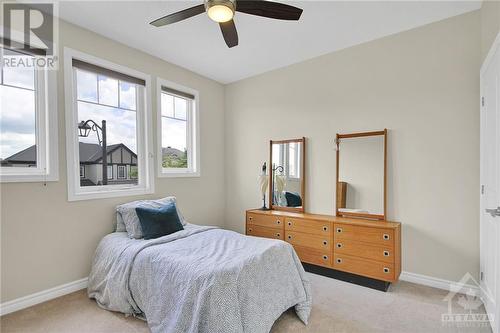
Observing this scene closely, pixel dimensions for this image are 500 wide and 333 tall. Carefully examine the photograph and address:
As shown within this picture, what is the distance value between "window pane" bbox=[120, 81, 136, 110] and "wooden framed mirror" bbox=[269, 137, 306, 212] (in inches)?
77.8

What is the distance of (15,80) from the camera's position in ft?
7.86

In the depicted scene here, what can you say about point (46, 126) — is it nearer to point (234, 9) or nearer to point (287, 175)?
point (234, 9)

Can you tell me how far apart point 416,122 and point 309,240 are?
69.3 inches

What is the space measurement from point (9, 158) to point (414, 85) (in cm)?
407

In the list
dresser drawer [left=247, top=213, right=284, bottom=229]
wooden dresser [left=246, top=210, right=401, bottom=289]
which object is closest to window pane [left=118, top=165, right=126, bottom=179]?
dresser drawer [left=247, top=213, right=284, bottom=229]

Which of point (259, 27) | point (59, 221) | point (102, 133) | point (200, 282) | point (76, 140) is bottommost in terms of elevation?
point (200, 282)

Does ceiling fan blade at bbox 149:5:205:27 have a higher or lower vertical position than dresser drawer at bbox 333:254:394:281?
higher

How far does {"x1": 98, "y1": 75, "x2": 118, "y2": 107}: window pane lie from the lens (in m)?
3.01

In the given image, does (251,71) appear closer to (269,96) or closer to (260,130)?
(269,96)

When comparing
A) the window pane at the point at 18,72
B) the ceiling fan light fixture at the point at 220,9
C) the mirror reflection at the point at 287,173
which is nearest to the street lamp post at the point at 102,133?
the window pane at the point at 18,72

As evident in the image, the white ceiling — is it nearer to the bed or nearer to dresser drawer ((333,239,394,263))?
the bed

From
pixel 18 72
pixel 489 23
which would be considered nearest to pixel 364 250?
pixel 489 23

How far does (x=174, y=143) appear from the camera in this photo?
3803mm

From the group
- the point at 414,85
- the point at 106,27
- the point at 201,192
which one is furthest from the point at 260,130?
the point at 106,27
